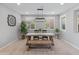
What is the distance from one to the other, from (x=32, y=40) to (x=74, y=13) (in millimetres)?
2291

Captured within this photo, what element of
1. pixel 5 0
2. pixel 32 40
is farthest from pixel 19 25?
pixel 5 0

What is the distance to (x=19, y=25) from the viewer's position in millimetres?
8312

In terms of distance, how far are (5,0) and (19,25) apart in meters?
6.48

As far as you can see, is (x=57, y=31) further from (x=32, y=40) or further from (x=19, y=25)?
(x=32, y=40)

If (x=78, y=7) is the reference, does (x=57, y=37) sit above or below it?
below

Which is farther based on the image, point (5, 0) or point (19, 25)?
point (19, 25)

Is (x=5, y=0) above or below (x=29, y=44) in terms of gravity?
above
